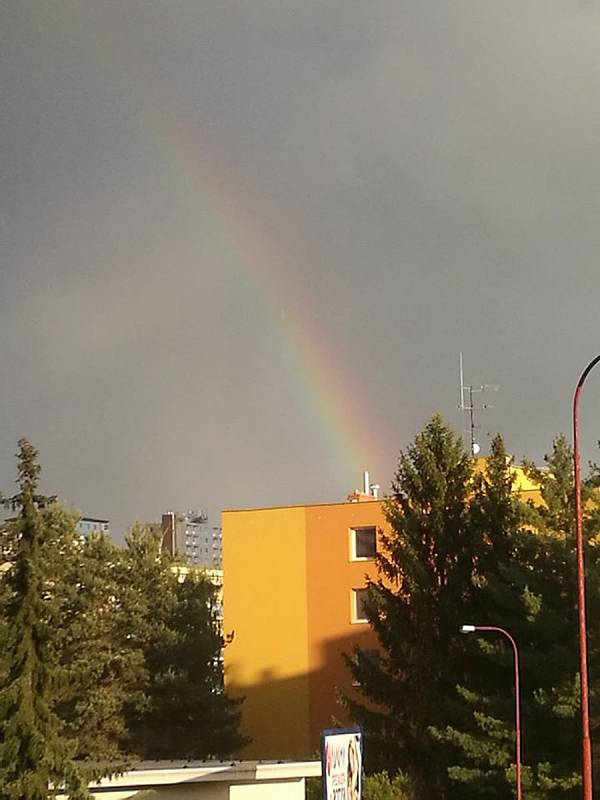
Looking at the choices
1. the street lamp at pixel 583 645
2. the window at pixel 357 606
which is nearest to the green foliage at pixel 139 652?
the window at pixel 357 606

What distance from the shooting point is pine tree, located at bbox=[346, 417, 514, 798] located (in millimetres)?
44094

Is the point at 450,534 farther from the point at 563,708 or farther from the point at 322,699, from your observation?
the point at 322,699

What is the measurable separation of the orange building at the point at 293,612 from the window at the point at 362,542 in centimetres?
5

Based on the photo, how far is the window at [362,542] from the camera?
60.8 meters

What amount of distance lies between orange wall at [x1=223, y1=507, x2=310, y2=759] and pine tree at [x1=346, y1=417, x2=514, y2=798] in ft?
45.8

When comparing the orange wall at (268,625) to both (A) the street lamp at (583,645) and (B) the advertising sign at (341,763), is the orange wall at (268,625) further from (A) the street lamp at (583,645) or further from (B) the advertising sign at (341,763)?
(B) the advertising sign at (341,763)

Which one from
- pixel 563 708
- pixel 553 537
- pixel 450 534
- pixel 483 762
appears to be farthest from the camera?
pixel 450 534

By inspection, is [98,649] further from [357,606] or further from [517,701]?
[517,701]

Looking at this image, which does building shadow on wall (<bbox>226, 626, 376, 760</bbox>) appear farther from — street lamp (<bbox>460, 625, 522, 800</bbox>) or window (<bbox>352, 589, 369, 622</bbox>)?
street lamp (<bbox>460, 625, 522, 800</bbox>)

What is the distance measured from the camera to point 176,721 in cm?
6325

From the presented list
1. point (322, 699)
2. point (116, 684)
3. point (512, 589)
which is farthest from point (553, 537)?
point (116, 684)

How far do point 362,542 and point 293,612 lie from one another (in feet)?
15.6

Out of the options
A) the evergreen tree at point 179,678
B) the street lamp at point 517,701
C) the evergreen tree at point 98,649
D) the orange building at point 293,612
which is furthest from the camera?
the evergreen tree at point 179,678

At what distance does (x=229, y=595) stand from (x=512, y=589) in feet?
77.4
